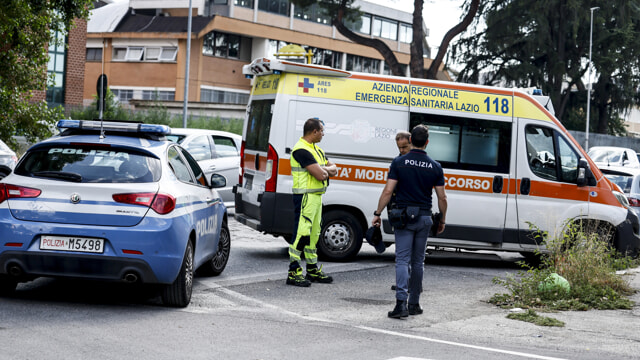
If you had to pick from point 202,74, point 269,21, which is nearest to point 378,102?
point 202,74

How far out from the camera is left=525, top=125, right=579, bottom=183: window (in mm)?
11469

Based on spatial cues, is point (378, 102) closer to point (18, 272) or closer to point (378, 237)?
point (378, 237)

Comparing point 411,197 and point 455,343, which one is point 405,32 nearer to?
point 411,197

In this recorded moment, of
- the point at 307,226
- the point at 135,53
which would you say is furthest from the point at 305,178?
the point at 135,53

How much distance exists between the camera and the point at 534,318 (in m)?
7.85

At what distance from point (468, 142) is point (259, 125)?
2.95m

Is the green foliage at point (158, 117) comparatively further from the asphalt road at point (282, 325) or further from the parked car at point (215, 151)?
the asphalt road at point (282, 325)

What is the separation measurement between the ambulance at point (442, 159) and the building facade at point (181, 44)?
130ft

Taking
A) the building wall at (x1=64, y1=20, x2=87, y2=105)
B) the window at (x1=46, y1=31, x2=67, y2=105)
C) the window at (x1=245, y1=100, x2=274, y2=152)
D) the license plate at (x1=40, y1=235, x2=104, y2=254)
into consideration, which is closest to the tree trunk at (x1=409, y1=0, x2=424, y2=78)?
the window at (x1=245, y1=100, x2=274, y2=152)

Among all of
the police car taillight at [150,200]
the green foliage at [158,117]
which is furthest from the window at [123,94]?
the police car taillight at [150,200]

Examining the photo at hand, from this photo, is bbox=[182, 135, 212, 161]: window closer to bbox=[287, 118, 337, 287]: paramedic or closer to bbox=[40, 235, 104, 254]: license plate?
bbox=[287, 118, 337, 287]: paramedic

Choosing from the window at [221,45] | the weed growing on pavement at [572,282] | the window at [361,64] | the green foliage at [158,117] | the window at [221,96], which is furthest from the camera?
the window at [361,64]

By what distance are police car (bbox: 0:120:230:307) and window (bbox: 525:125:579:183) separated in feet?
19.0

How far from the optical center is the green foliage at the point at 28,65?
13.8 meters
